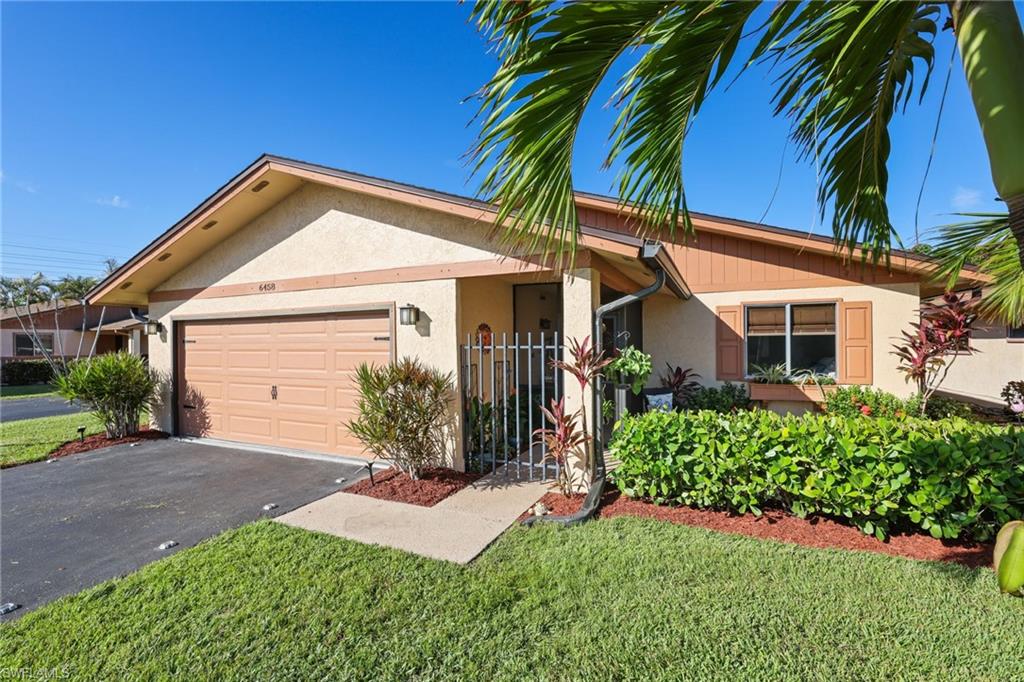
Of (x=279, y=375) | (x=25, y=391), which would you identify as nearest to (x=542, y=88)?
(x=279, y=375)

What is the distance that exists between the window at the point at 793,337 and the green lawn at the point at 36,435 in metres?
13.6

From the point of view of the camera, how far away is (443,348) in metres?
6.42

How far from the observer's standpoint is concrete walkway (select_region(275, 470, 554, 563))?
4.28 metres

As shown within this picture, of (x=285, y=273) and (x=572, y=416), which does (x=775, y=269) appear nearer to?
(x=572, y=416)

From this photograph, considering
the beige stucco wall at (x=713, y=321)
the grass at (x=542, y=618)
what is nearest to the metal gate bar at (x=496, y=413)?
the grass at (x=542, y=618)

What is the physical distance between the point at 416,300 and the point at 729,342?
6.73 m

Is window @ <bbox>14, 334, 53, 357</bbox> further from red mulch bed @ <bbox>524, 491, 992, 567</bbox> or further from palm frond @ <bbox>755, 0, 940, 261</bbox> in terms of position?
palm frond @ <bbox>755, 0, 940, 261</bbox>

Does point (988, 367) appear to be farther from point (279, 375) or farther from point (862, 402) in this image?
point (279, 375)

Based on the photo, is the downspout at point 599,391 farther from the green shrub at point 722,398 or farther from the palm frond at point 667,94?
the green shrub at point 722,398

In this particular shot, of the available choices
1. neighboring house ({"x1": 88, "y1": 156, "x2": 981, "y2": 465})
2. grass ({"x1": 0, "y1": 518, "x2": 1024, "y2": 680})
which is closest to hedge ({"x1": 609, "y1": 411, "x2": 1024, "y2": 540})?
grass ({"x1": 0, "y1": 518, "x2": 1024, "y2": 680})

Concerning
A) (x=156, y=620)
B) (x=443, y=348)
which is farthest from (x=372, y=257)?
(x=156, y=620)

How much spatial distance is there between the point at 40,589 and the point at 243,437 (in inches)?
195

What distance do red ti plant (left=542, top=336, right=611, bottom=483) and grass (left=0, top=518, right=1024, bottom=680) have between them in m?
1.50

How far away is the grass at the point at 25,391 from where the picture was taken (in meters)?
18.7
